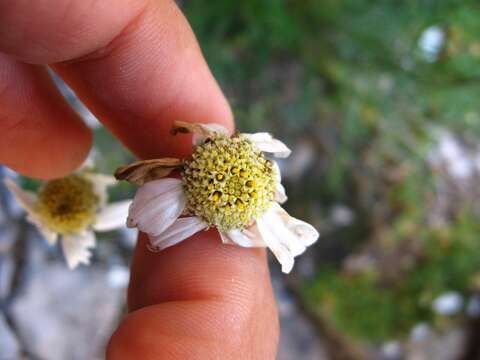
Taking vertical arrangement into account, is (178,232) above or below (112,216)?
above

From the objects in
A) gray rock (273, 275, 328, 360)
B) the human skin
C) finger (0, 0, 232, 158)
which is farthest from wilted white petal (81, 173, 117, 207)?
gray rock (273, 275, 328, 360)

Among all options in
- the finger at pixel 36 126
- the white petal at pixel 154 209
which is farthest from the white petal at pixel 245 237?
the finger at pixel 36 126

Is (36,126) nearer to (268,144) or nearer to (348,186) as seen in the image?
(268,144)

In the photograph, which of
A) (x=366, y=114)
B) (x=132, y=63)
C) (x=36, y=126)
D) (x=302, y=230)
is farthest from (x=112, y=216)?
(x=366, y=114)

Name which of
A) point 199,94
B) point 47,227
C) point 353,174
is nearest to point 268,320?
point 199,94

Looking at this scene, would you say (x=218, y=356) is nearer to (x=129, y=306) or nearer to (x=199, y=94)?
(x=129, y=306)
